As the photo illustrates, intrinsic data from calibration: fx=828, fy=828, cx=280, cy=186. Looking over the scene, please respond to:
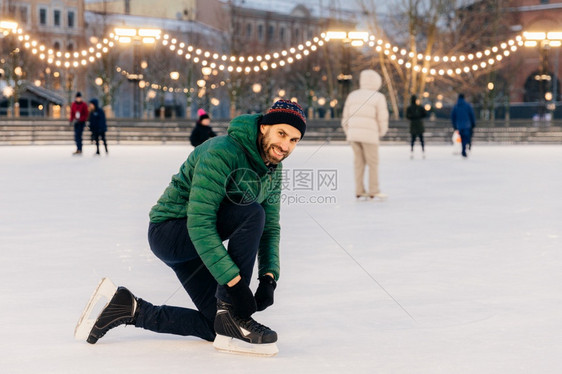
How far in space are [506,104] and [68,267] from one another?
162 feet

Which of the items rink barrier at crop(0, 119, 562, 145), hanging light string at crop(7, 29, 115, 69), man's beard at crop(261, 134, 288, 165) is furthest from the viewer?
rink barrier at crop(0, 119, 562, 145)

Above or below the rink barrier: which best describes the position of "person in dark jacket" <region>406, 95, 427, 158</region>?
above

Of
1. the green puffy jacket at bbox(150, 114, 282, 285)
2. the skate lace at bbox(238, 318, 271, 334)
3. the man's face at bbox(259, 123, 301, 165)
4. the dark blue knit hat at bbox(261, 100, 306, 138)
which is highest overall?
the dark blue knit hat at bbox(261, 100, 306, 138)

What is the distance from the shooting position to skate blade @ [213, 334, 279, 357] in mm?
3533

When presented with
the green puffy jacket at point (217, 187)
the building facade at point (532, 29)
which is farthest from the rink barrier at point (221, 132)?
the green puffy jacket at point (217, 187)

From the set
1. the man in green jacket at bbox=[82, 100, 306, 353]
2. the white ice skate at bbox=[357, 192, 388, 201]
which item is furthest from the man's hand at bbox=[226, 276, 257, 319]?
the white ice skate at bbox=[357, 192, 388, 201]

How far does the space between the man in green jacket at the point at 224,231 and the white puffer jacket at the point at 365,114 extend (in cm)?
654

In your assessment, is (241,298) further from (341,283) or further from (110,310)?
(341,283)

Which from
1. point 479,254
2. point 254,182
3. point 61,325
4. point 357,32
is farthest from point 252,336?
point 357,32

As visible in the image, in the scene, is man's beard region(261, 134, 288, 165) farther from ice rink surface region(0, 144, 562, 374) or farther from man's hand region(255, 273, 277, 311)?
ice rink surface region(0, 144, 562, 374)

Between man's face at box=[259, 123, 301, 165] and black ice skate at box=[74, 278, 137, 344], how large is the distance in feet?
3.03

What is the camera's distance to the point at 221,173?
3.30 m

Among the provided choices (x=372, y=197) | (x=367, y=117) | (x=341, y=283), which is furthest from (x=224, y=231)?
(x=372, y=197)

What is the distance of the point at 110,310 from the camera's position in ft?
12.1
